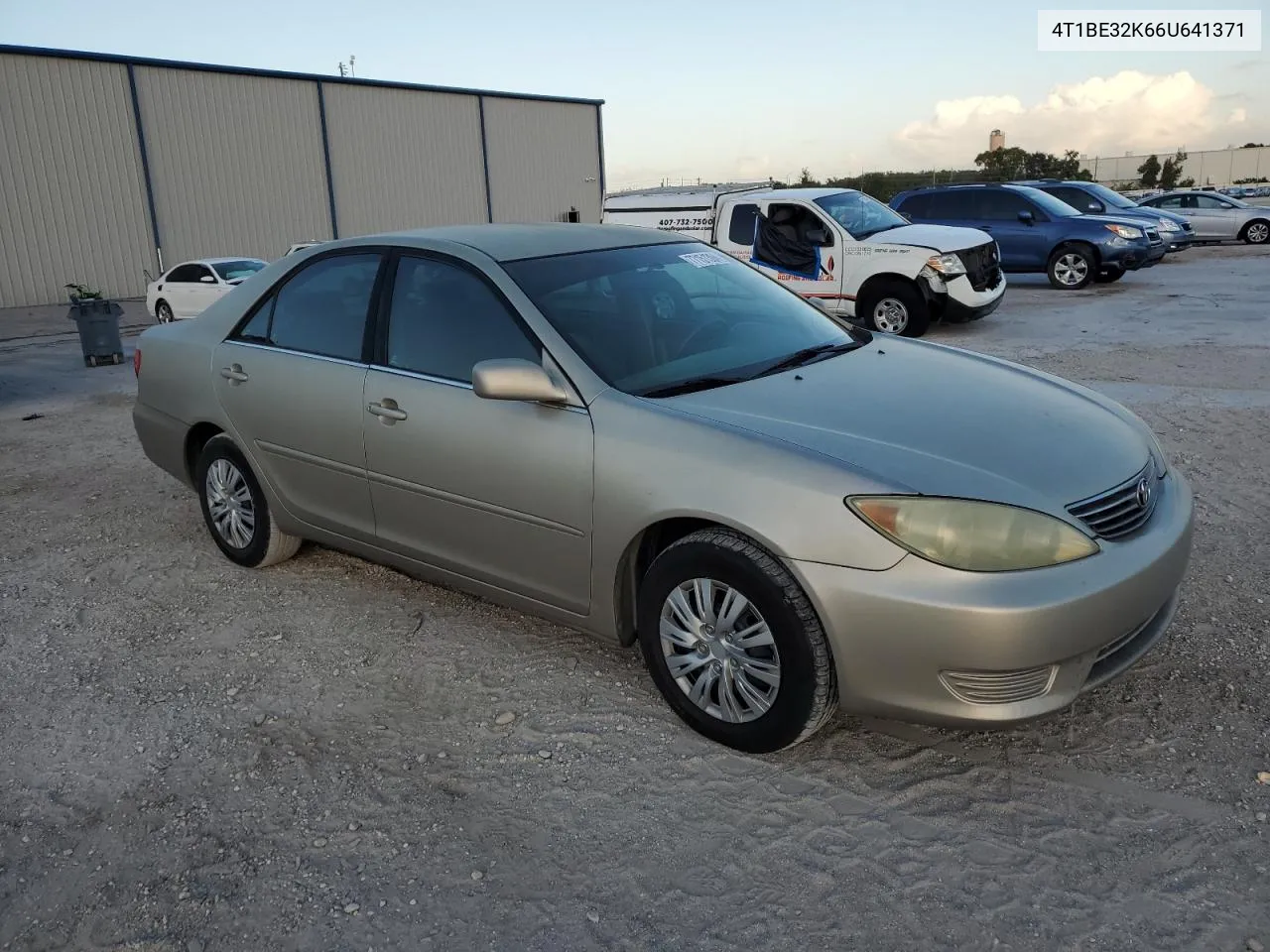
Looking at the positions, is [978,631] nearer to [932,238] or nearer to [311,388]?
[311,388]

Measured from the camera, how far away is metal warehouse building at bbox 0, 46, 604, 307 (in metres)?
23.6

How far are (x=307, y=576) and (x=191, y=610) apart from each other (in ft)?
1.86

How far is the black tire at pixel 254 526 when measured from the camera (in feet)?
15.8

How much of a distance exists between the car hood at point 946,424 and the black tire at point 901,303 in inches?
321

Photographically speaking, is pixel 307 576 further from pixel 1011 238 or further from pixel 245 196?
pixel 245 196

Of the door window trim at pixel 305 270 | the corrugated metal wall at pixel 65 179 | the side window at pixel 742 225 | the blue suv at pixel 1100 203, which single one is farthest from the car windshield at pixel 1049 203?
the corrugated metal wall at pixel 65 179

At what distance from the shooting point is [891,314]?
12023 mm

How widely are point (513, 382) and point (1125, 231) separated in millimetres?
15939

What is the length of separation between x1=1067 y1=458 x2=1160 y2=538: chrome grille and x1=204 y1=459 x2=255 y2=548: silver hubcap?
367 centimetres

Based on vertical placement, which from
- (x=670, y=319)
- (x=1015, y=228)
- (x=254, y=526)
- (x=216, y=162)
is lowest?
(x=254, y=526)

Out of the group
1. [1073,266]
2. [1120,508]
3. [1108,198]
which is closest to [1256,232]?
[1108,198]

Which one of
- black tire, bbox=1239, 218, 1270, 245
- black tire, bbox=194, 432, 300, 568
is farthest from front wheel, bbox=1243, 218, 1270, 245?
black tire, bbox=194, 432, 300, 568

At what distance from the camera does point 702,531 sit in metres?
3.10

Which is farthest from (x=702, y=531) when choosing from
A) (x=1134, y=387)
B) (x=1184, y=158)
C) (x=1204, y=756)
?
(x=1184, y=158)
